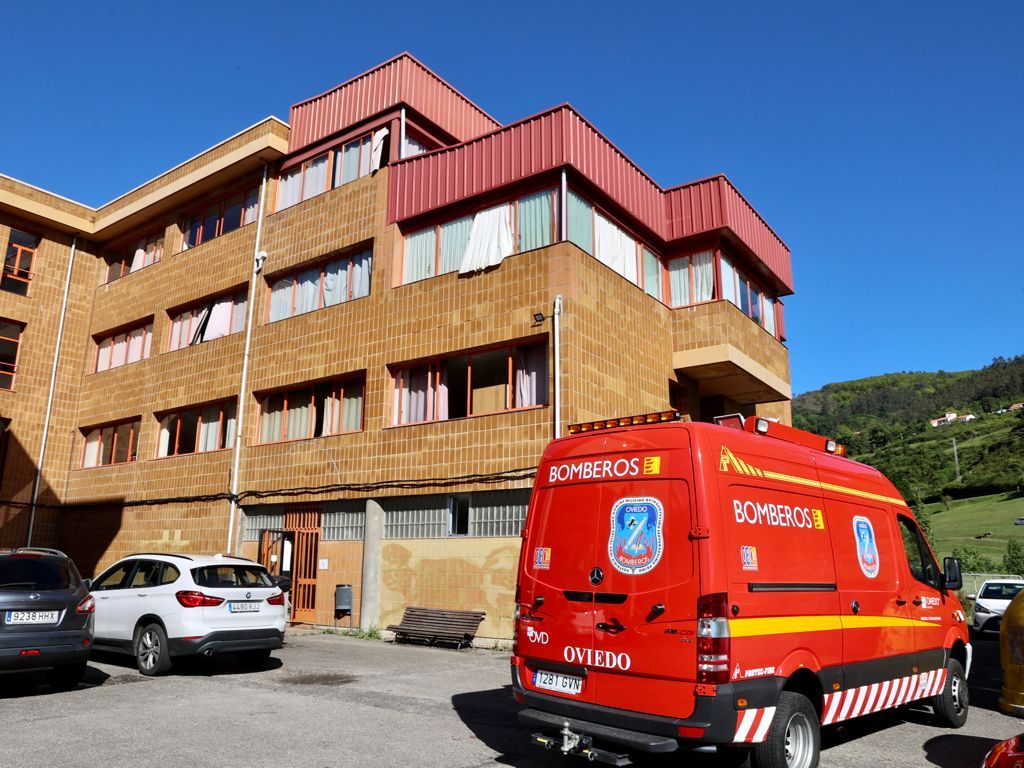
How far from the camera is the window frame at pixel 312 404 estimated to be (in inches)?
710

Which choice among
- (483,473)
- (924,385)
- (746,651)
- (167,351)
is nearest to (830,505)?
(746,651)

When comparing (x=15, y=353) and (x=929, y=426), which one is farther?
(x=929, y=426)

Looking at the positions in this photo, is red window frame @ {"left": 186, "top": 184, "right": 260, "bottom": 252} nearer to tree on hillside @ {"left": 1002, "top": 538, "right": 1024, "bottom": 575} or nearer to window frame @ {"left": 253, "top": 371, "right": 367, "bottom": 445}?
window frame @ {"left": 253, "top": 371, "right": 367, "bottom": 445}

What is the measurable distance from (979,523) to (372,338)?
246ft

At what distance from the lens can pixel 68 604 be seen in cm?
859

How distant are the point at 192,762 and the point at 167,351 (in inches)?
793

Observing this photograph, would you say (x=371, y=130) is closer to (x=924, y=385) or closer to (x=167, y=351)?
(x=167, y=351)

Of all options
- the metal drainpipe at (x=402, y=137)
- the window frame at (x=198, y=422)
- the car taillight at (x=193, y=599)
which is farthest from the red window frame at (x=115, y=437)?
the car taillight at (x=193, y=599)

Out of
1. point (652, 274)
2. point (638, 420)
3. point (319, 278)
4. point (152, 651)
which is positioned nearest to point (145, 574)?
point (152, 651)

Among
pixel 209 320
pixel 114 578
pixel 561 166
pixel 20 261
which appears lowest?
pixel 114 578

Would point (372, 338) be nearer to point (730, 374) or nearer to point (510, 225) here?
point (510, 225)

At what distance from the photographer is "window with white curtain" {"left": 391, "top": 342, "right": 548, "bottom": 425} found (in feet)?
50.3

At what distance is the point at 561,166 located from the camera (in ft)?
51.0

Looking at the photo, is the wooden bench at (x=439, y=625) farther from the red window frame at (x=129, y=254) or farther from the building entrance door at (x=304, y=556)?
the red window frame at (x=129, y=254)
